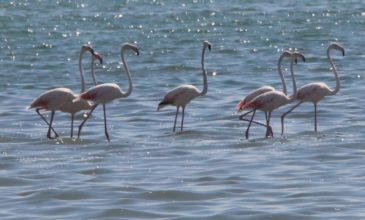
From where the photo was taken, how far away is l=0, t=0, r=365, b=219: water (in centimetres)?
955

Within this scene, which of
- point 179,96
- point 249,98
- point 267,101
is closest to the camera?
point 267,101

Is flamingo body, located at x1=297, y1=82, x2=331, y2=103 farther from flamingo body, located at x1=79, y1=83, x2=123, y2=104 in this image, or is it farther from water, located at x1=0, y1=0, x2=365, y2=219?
flamingo body, located at x1=79, y1=83, x2=123, y2=104

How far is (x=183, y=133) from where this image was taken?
13.3 metres

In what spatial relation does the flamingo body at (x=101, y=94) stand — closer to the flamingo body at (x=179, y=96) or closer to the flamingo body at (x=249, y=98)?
the flamingo body at (x=179, y=96)

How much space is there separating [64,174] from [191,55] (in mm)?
10212

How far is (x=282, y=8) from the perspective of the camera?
2847 centimetres

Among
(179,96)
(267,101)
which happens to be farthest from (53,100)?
(267,101)

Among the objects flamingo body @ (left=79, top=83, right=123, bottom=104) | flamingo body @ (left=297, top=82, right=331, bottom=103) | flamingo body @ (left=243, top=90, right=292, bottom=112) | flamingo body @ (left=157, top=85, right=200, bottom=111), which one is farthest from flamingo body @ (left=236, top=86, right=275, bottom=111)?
flamingo body @ (left=79, top=83, right=123, bottom=104)

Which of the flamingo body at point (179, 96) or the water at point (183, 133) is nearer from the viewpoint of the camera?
the water at point (183, 133)

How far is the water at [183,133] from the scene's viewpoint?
955cm

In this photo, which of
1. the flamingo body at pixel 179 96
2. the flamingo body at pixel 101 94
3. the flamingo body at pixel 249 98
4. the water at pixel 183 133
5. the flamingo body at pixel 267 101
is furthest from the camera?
the flamingo body at pixel 179 96

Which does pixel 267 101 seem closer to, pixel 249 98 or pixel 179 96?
pixel 249 98

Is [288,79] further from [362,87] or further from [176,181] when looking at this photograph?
[176,181]

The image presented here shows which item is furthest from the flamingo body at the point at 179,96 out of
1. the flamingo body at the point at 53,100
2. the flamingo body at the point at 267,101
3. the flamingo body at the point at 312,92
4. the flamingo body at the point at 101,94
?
the flamingo body at the point at 312,92
